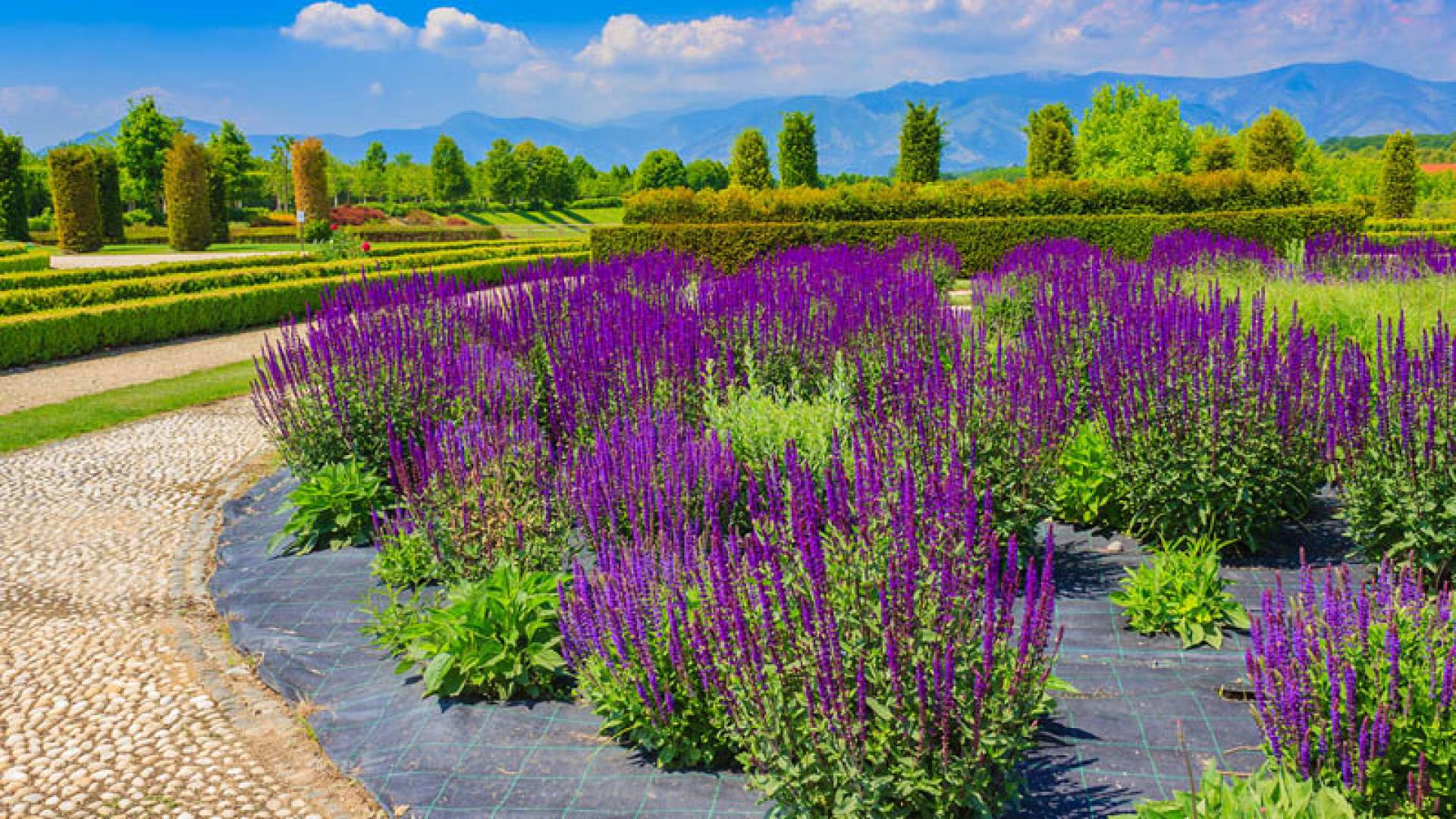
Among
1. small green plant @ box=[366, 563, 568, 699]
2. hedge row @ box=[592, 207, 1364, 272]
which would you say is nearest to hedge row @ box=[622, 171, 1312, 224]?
hedge row @ box=[592, 207, 1364, 272]

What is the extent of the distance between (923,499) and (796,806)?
1.31 meters

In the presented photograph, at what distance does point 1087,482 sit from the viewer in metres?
5.36

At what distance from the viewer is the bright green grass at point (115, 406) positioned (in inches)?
373

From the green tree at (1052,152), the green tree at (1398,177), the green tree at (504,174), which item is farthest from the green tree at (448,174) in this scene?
the green tree at (1398,177)

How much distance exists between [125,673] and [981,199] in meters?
17.9

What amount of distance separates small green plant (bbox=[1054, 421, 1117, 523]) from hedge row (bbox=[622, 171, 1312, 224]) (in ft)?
49.2

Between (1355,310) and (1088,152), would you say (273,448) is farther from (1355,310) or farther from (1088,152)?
(1088,152)

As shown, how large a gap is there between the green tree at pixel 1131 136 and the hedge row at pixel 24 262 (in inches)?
1287

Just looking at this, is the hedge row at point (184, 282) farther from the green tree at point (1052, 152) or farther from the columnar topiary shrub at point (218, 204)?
the columnar topiary shrub at point (218, 204)

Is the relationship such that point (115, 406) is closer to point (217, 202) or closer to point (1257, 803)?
point (1257, 803)

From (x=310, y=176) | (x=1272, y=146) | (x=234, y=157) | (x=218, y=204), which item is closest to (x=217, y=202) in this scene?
(x=218, y=204)

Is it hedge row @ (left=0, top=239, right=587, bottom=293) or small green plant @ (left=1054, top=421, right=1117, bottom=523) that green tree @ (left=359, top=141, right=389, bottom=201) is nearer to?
hedge row @ (left=0, top=239, right=587, bottom=293)

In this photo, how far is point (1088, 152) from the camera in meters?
38.8

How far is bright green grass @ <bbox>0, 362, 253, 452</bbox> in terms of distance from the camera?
948 cm
